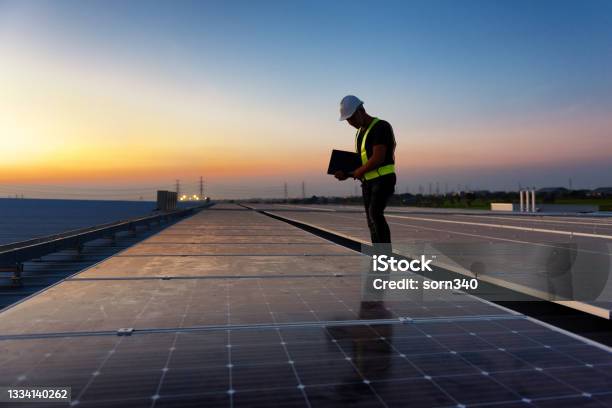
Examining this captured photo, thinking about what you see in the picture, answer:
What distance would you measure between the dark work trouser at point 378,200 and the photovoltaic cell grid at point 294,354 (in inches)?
38.3

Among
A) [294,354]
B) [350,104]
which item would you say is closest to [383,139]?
[350,104]

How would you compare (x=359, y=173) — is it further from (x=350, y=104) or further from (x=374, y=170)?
(x=350, y=104)

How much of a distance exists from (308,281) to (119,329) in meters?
3.12

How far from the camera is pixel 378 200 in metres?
5.23

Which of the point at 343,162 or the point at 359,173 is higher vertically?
the point at 343,162

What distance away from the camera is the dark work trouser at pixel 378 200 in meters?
5.18

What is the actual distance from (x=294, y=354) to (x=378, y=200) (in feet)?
8.36

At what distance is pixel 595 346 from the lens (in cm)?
345

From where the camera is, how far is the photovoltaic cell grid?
2.64 meters

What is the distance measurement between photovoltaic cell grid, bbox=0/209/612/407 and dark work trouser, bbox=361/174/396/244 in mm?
974

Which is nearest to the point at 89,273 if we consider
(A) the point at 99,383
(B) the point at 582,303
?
(A) the point at 99,383

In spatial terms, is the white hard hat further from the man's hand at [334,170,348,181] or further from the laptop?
the man's hand at [334,170,348,181]

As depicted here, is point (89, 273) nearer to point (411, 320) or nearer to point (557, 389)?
point (411, 320)

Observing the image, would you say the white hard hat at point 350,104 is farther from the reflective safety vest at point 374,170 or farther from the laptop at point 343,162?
the laptop at point 343,162
